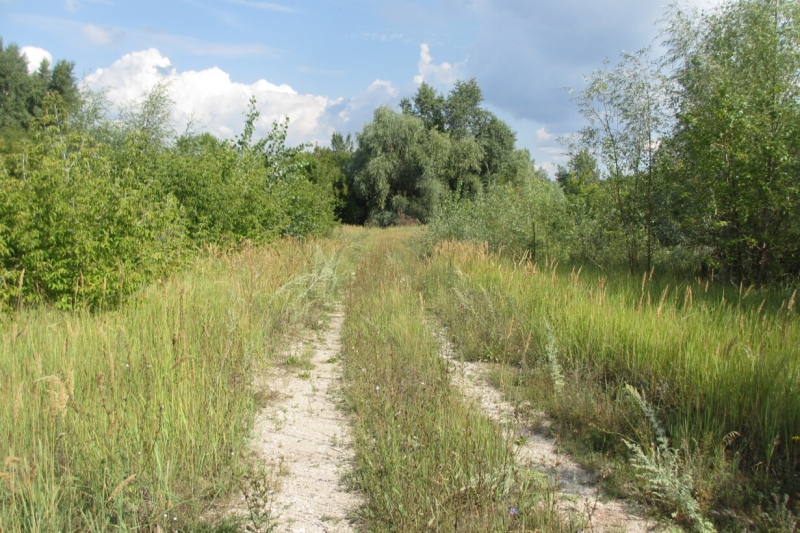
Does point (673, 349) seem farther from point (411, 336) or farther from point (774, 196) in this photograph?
point (774, 196)

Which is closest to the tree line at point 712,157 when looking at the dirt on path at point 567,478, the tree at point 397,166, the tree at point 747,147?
the tree at point 747,147

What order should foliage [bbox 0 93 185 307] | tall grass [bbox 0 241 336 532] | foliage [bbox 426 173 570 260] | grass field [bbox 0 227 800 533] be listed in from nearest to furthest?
tall grass [bbox 0 241 336 532]
grass field [bbox 0 227 800 533]
foliage [bbox 0 93 185 307]
foliage [bbox 426 173 570 260]

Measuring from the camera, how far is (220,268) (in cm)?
857

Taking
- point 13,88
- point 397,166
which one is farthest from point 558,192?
point 13,88

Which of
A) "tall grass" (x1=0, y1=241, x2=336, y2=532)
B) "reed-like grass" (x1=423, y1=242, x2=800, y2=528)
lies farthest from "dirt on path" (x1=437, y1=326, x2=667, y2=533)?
"tall grass" (x1=0, y1=241, x2=336, y2=532)

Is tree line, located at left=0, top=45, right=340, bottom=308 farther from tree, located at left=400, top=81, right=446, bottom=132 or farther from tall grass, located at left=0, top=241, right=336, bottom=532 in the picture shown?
tree, located at left=400, top=81, right=446, bottom=132

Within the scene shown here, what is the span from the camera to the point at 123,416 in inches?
132

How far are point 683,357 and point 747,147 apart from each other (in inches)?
208

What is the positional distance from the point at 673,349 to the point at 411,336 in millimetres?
2880

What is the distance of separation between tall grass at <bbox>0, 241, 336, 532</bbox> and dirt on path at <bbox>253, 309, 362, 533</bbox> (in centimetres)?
31

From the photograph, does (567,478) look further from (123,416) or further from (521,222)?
(521,222)

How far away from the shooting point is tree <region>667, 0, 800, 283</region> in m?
7.90

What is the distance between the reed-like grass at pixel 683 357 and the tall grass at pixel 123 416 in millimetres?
2501

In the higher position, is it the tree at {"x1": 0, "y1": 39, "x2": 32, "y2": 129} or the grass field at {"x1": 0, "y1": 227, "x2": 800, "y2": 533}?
the tree at {"x1": 0, "y1": 39, "x2": 32, "y2": 129}
